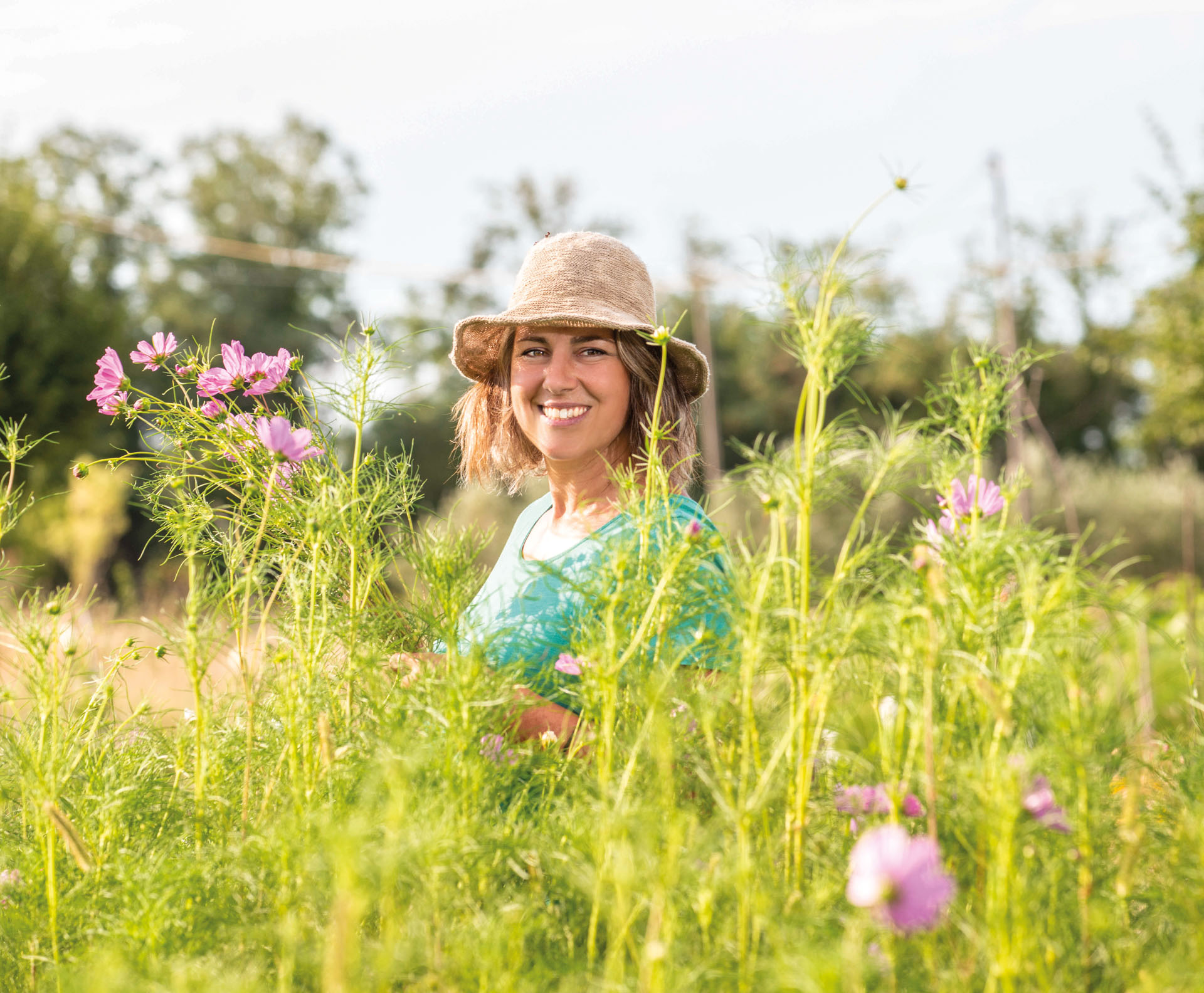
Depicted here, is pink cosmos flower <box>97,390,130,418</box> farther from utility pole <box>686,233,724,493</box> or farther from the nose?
utility pole <box>686,233,724,493</box>

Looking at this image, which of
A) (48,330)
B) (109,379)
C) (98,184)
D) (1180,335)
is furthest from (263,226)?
(109,379)

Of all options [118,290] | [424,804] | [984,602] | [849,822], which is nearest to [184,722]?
[424,804]

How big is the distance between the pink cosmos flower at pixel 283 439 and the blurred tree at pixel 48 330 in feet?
34.0

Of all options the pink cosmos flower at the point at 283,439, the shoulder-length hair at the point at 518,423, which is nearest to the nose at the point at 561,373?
the shoulder-length hair at the point at 518,423

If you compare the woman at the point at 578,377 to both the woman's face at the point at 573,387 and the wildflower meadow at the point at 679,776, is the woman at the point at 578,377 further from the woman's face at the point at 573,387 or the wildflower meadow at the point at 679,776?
the wildflower meadow at the point at 679,776

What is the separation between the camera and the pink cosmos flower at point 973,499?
96cm

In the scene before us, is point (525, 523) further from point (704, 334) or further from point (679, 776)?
point (704, 334)

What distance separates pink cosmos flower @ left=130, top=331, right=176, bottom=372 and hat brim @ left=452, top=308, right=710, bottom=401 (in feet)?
2.08

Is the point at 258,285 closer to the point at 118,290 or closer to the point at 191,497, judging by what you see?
the point at 118,290

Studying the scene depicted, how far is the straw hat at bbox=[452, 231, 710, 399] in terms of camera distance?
1.84 m

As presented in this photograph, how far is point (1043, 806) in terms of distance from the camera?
2.16ft

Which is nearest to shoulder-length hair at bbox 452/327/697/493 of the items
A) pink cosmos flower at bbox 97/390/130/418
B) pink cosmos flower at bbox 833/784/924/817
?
pink cosmos flower at bbox 97/390/130/418

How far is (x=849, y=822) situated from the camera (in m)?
0.87

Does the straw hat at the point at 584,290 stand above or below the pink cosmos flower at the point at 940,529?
above
